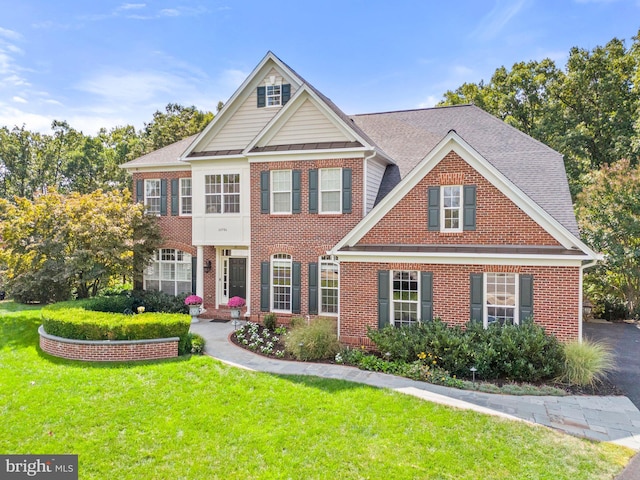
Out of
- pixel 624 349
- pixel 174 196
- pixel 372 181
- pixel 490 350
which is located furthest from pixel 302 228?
pixel 624 349

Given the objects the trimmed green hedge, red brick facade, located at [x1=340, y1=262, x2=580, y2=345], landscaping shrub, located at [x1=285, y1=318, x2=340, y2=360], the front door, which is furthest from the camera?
the front door

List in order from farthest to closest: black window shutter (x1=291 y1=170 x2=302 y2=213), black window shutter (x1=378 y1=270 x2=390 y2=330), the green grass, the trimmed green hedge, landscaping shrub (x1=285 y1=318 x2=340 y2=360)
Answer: black window shutter (x1=291 y1=170 x2=302 y2=213) → black window shutter (x1=378 y1=270 x2=390 y2=330) → landscaping shrub (x1=285 y1=318 x2=340 y2=360) → the trimmed green hedge → the green grass

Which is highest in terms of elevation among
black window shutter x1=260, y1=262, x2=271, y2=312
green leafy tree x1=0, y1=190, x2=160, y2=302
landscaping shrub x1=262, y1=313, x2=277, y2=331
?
green leafy tree x1=0, y1=190, x2=160, y2=302

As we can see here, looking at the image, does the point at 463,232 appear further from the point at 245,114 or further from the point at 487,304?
the point at 245,114

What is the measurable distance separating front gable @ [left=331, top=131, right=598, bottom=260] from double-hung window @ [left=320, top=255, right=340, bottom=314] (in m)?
2.28

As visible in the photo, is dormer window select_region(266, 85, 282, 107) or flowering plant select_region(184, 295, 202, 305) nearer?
flowering plant select_region(184, 295, 202, 305)

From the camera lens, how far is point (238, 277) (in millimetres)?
17312

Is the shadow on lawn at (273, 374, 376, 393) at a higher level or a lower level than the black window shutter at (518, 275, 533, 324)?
lower

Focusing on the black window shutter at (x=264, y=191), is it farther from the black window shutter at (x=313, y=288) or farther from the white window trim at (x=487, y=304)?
the white window trim at (x=487, y=304)

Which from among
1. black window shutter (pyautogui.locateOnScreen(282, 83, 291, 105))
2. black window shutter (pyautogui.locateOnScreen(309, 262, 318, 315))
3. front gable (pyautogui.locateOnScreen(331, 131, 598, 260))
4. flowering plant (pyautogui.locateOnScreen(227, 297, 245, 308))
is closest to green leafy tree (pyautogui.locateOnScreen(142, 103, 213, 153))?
black window shutter (pyautogui.locateOnScreen(282, 83, 291, 105))

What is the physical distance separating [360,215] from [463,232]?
391 cm

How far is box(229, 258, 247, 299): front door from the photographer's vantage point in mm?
17234

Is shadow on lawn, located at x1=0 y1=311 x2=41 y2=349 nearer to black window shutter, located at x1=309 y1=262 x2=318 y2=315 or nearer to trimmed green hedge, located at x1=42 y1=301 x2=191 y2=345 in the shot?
trimmed green hedge, located at x1=42 y1=301 x2=191 y2=345

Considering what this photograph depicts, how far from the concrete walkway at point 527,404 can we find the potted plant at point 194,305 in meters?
5.39
